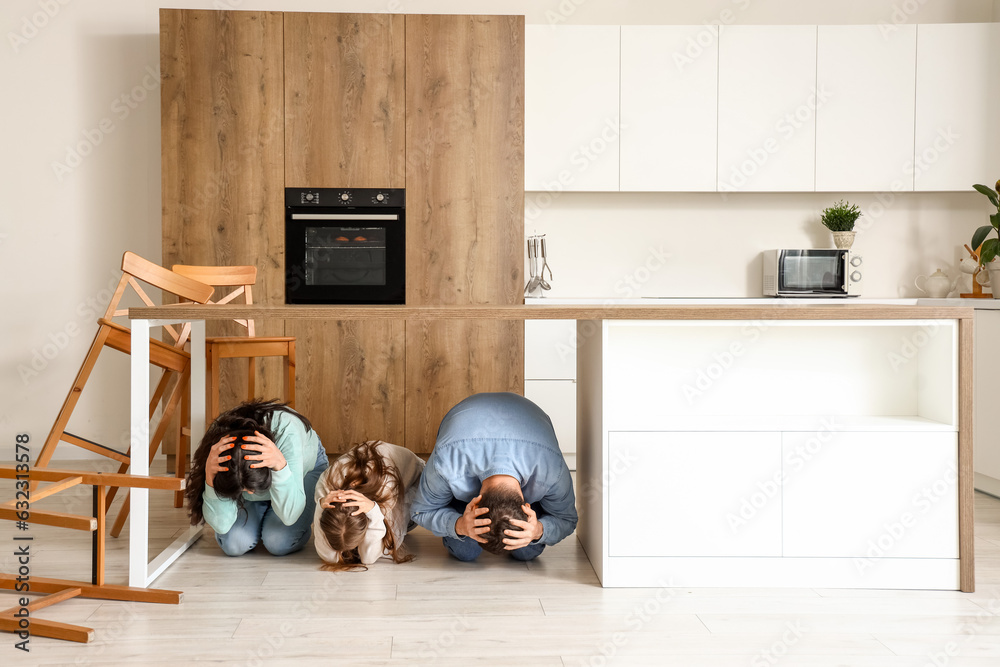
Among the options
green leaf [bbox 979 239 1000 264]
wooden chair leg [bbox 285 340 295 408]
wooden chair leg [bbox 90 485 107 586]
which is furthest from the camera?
green leaf [bbox 979 239 1000 264]

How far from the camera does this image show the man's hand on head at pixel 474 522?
192cm

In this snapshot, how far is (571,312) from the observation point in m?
1.94

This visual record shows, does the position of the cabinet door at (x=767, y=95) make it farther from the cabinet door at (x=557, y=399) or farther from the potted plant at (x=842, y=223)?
the cabinet door at (x=557, y=399)

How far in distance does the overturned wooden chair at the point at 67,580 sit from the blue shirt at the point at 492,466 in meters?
0.67

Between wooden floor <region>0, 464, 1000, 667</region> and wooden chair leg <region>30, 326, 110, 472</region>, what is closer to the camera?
wooden floor <region>0, 464, 1000, 667</region>

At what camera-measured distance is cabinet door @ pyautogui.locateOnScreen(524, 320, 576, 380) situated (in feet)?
12.3

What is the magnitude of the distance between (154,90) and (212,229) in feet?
3.23

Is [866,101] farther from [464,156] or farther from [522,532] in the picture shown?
[522,532]

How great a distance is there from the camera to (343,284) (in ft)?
12.1

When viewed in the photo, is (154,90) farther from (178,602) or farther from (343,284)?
(178,602)

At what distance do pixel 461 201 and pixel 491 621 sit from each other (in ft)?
7.65

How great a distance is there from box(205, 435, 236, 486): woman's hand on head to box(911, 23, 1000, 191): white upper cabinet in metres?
3.71

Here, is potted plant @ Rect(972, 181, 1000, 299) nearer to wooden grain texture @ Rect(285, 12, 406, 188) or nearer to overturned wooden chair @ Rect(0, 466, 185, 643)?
wooden grain texture @ Rect(285, 12, 406, 188)

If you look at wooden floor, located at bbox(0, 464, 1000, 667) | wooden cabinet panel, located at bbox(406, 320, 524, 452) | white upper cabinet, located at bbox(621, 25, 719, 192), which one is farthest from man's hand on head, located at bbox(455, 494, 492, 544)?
white upper cabinet, located at bbox(621, 25, 719, 192)
